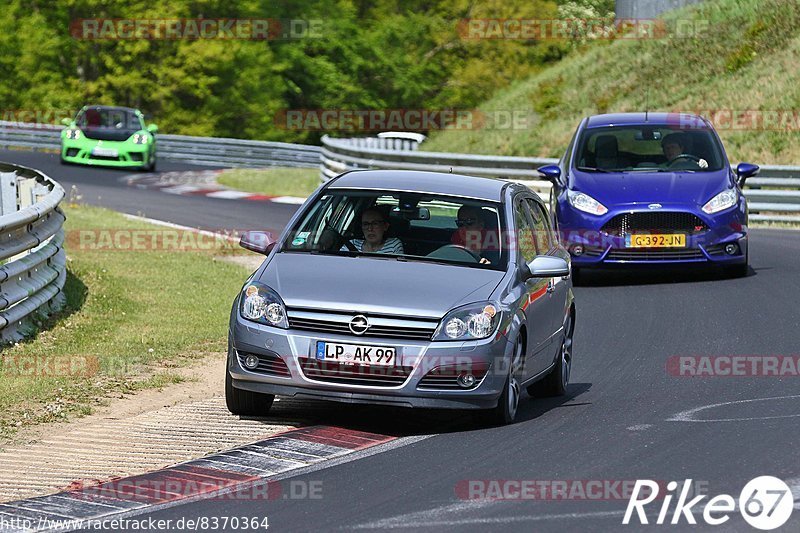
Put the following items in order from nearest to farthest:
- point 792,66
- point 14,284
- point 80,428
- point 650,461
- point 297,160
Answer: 1. point 650,461
2. point 80,428
3. point 14,284
4. point 792,66
5. point 297,160

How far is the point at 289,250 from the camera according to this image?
965 centimetres

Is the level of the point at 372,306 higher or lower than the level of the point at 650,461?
higher

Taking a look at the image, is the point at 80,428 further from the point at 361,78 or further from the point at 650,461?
the point at 361,78

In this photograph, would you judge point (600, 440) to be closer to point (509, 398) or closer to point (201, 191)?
point (509, 398)

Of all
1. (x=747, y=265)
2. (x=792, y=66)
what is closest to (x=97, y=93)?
(x=792, y=66)

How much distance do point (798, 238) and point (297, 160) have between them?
2495 cm

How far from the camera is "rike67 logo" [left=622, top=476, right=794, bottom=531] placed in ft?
21.9

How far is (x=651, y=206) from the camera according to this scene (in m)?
16.3

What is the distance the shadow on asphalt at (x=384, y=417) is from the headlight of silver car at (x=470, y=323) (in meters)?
0.57

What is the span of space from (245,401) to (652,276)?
9464 millimetres

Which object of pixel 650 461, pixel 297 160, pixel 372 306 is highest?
pixel 372 306

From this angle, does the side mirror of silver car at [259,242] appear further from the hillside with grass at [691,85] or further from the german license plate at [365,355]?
the hillside with grass at [691,85]

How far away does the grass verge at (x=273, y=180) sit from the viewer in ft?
115

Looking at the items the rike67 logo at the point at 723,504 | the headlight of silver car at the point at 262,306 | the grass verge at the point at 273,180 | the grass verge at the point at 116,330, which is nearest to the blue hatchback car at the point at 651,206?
the grass verge at the point at 116,330
